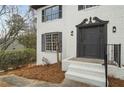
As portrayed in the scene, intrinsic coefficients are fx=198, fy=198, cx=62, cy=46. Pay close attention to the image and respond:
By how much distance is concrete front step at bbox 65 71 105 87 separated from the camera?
19.2ft

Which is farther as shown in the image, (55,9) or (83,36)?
(55,9)

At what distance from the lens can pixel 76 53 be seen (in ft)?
25.7

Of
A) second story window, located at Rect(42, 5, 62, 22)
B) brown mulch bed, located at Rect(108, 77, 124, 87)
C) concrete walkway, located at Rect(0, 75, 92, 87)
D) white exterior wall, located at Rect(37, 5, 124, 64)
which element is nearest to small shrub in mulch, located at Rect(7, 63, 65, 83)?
concrete walkway, located at Rect(0, 75, 92, 87)

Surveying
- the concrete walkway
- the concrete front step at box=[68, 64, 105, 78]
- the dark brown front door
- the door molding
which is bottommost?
the concrete walkway

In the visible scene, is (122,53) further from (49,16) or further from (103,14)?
(49,16)

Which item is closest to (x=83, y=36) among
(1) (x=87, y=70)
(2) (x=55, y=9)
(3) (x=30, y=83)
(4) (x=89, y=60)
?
(4) (x=89, y=60)

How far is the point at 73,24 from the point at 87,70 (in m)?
2.27

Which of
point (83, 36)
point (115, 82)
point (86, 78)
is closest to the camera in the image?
point (115, 82)

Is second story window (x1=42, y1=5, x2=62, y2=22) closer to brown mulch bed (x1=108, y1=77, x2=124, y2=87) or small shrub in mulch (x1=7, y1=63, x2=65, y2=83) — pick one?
small shrub in mulch (x1=7, y1=63, x2=65, y2=83)

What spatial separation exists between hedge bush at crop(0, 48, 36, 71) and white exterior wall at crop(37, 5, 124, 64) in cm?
44

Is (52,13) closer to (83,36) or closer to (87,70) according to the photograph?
(83,36)

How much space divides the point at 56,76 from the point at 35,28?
417cm

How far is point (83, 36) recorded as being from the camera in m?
7.77

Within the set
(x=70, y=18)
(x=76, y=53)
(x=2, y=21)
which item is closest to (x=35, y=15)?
(x=2, y=21)
